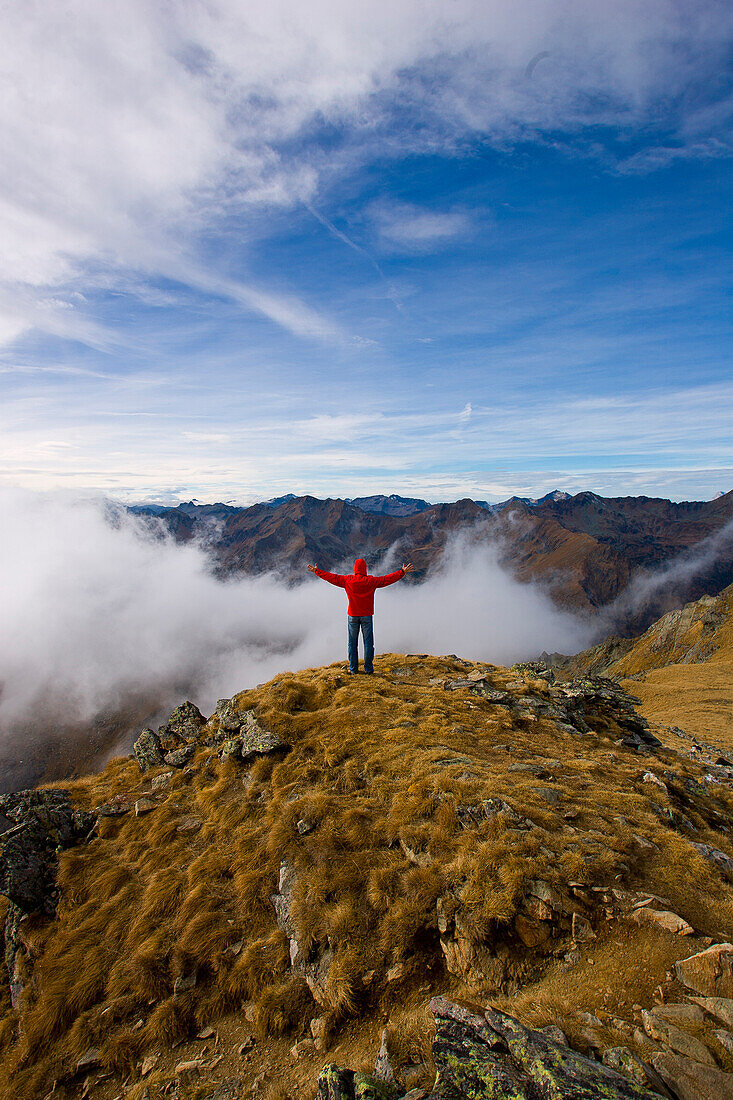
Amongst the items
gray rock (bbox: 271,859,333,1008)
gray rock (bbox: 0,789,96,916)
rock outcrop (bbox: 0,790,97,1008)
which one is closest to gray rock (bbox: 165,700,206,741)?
gray rock (bbox: 0,789,96,916)

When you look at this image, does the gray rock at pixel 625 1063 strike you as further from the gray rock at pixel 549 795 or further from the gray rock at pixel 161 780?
the gray rock at pixel 161 780

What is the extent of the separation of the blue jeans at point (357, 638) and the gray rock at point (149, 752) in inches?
403

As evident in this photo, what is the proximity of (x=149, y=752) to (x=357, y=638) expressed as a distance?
1126 cm

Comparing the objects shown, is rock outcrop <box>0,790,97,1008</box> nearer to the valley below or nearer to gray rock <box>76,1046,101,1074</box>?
the valley below

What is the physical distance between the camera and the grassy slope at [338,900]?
895 cm

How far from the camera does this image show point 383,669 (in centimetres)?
2742

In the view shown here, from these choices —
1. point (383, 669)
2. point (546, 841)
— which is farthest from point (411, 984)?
point (383, 669)

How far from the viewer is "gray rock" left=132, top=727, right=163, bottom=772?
67.5 feet

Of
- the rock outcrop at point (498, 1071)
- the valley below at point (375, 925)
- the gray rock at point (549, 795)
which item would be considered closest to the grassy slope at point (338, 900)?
the valley below at point (375, 925)

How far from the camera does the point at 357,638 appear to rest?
2383 centimetres

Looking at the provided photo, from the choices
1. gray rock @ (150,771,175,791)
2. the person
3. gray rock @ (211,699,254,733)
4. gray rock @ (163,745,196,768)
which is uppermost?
the person

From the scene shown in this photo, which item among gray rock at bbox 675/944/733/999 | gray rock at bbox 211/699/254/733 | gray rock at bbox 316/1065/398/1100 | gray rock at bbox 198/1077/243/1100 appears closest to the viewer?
gray rock at bbox 316/1065/398/1100

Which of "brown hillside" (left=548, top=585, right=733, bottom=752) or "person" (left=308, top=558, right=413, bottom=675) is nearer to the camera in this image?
"person" (left=308, top=558, right=413, bottom=675)

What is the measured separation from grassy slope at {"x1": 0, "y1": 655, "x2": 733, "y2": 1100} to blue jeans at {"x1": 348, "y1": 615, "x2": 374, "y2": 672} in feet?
19.5
